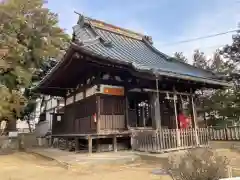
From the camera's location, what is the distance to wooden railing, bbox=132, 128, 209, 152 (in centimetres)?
961

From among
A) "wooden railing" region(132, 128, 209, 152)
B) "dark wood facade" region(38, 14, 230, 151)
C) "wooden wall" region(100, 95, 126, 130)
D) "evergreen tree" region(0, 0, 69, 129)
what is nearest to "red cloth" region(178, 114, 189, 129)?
"dark wood facade" region(38, 14, 230, 151)

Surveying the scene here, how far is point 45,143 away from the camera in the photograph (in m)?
19.8

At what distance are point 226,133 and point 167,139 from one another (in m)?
6.39

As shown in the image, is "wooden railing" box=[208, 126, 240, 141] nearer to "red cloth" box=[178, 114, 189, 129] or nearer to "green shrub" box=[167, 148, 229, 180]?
"red cloth" box=[178, 114, 189, 129]

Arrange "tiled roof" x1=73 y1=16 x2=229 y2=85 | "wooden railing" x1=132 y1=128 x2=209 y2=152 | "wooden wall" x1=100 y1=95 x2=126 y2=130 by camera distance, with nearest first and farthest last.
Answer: "wooden railing" x1=132 y1=128 x2=209 y2=152, "wooden wall" x1=100 y1=95 x2=126 y2=130, "tiled roof" x1=73 y1=16 x2=229 y2=85

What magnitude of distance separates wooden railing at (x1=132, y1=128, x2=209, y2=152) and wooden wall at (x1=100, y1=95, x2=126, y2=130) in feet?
3.68

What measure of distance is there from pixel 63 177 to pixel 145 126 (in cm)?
644

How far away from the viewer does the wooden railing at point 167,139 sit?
31.5 ft

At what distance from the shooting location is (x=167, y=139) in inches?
386

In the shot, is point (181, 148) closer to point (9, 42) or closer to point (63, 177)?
point (63, 177)

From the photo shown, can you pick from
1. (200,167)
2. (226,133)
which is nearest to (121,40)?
(226,133)

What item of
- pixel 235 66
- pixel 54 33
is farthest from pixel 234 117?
pixel 54 33

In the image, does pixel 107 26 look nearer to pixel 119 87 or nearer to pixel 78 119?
pixel 119 87

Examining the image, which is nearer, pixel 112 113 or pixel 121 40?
pixel 112 113
